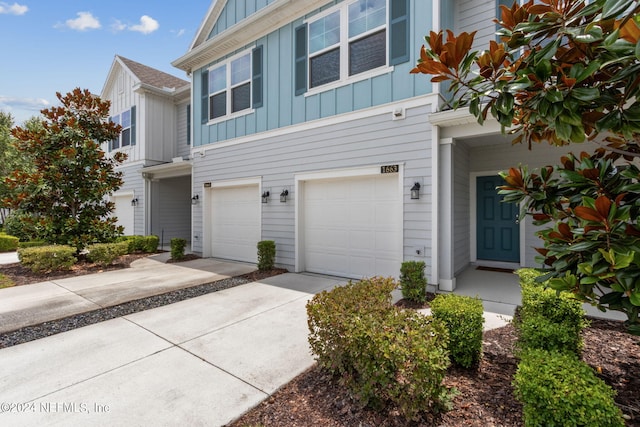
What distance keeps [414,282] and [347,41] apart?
4925 mm

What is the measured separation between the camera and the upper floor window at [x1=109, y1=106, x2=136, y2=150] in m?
12.2

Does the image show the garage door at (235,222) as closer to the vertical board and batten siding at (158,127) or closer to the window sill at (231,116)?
the window sill at (231,116)

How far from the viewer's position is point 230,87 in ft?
27.7

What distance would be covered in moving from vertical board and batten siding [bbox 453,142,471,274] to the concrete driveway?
362cm

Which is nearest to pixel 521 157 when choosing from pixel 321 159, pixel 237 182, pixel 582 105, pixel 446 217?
pixel 446 217

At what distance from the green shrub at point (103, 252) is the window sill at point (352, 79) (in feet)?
20.5

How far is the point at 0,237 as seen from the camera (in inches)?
454

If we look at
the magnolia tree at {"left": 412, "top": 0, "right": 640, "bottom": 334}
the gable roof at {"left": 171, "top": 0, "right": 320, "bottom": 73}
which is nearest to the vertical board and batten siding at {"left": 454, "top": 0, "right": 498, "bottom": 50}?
the gable roof at {"left": 171, "top": 0, "right": 320, "bottom": 73}

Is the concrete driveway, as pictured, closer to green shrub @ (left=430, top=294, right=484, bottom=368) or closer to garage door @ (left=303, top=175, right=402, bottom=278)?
green shrub @ (left=430, top=294, right=484, bottom=368)

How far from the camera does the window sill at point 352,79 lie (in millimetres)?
5711

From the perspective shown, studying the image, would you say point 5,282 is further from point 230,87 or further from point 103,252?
point 230,87

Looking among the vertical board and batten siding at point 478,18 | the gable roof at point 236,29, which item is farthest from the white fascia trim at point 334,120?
the gable roof at point 236,29

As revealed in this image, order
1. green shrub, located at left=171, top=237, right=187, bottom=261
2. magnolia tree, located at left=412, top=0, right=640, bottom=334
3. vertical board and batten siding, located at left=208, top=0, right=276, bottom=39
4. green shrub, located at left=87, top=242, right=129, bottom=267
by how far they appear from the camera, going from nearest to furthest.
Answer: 1. magnolia tree, located at left=412, top=0, right=640, bottom=334
2. green shrub, located at left=87, top=242, right=129, bottom=267
3. vertical board and batten siding, located at left=208, top=0, right=276, bottom=39
4. green shrub, located at left=171, top=237, right=187, bottom=261

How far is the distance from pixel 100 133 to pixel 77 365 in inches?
304
